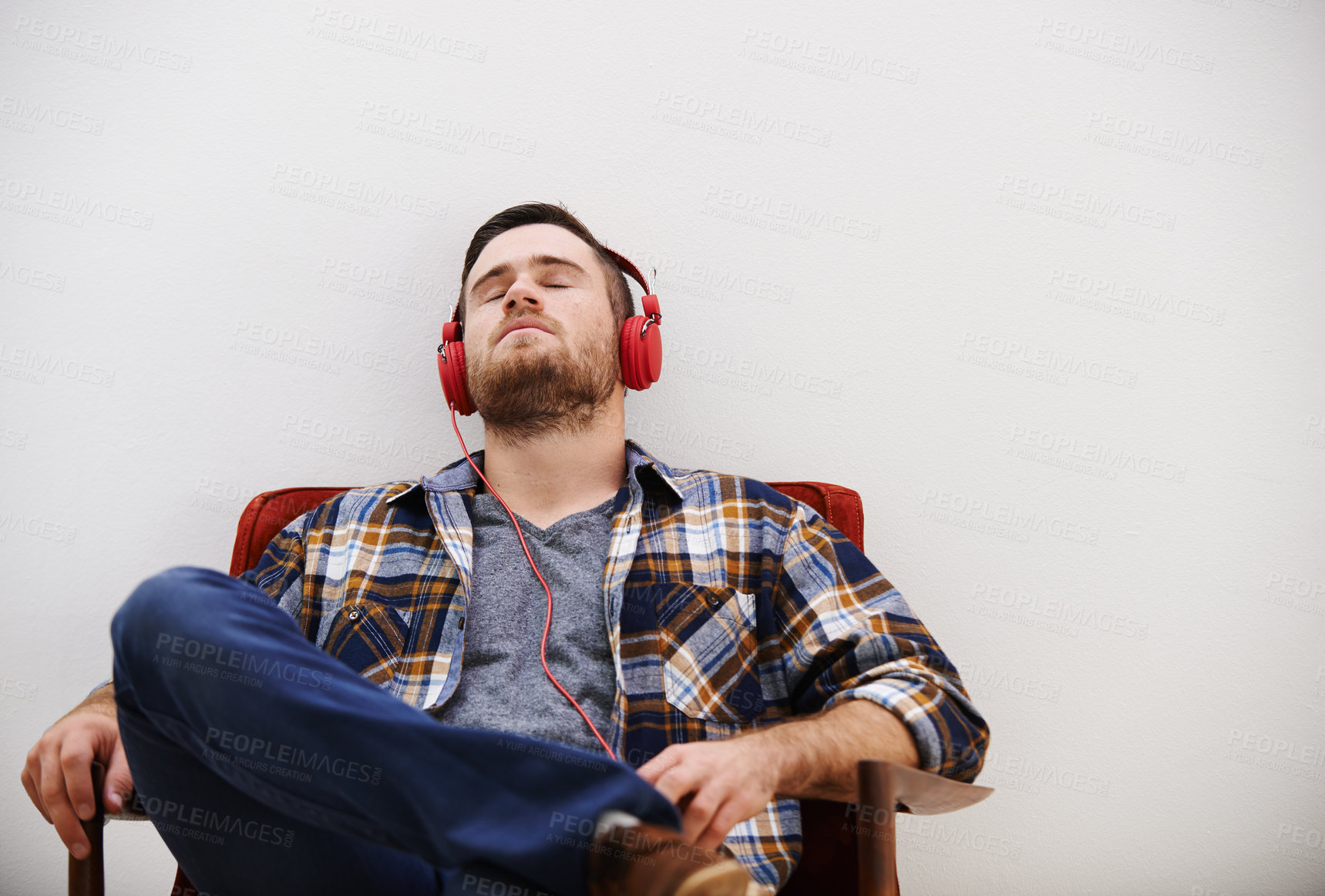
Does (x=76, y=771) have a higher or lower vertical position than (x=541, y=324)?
lower

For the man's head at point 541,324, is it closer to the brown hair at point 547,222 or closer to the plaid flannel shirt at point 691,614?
the brown hair at point 547,222

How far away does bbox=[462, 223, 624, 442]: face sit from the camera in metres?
1.38

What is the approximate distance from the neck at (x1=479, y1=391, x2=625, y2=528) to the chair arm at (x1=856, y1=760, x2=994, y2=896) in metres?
0.79

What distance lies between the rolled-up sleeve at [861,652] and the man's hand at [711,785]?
268 mm

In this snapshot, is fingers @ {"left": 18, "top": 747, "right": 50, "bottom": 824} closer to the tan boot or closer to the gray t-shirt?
the gray t-shirt

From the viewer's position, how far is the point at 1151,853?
149 cm

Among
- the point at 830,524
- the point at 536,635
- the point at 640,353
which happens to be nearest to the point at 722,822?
the point at 536,635

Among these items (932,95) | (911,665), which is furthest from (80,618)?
(932,95)

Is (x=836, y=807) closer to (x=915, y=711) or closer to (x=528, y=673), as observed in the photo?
(x=915, y=711)

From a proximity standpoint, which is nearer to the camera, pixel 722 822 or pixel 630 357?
pixel 722 822

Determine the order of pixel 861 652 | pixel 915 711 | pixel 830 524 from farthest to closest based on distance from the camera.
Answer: pixel 830 524 < pixel 861 652 < pixel 915 711

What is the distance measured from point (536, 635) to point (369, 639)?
0.92 feet

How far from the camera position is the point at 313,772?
0.65 metres

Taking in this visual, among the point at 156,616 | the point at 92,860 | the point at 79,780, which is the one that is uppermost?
the point at 156,616
